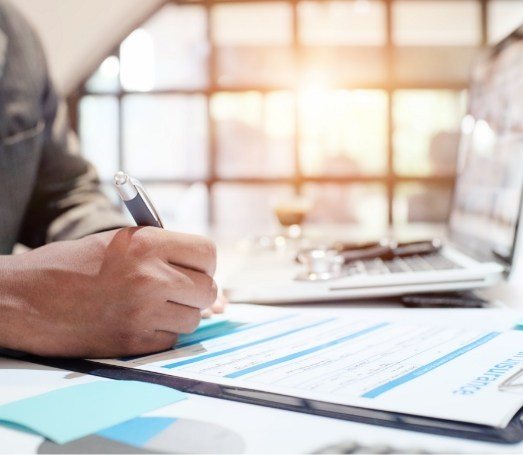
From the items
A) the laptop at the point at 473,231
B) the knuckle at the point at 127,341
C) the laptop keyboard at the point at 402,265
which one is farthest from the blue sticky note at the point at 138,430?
the laptop keyboard at the point at 402,265

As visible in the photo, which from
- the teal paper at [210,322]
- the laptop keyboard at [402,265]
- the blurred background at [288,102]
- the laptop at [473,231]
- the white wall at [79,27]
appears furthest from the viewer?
the blurred background at [288,102]

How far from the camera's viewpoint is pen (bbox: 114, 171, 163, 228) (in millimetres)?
496

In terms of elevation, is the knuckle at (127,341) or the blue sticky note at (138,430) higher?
the blue sticky note at (138,430)

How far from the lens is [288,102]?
2867 mm

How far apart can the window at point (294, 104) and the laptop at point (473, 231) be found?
1469 mm

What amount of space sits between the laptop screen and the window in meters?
1.47

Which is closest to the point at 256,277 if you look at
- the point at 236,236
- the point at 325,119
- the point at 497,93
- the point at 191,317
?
the point at 191,317

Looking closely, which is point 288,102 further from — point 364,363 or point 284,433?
point 284,433

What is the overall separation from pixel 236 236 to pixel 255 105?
1.23m

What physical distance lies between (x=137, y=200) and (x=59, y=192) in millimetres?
658

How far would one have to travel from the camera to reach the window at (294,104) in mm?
2824

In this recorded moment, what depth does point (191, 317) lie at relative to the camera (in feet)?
1.69

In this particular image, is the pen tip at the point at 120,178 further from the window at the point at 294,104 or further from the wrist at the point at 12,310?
the window at the point at 294,104

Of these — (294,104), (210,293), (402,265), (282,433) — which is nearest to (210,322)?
(210,293)
